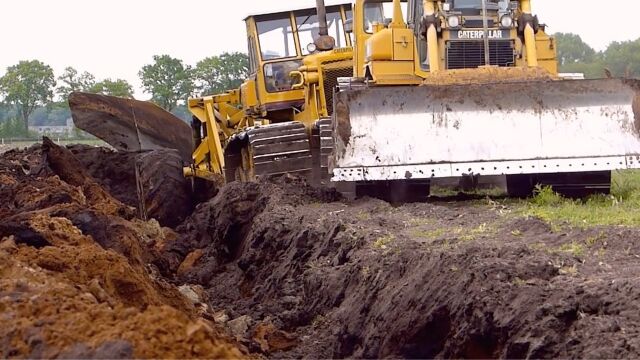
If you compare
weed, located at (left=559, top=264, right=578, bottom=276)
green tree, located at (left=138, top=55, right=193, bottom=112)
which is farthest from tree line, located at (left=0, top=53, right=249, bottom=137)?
weed, located at (left=559, top=264, right=578, bottom=276)

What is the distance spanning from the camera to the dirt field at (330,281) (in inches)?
188

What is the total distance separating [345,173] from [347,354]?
15.1 feet

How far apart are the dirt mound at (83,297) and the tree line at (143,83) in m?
49.1

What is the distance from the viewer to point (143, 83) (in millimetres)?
67188

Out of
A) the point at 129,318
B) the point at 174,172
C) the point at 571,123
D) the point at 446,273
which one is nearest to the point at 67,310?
the point at 129,318

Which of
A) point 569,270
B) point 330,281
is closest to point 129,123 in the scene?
point 330,281

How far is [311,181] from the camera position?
47.1 ft

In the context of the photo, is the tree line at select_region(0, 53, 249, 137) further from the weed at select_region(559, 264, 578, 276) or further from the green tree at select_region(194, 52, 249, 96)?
the weed at select_region(559, 264, 578, 276)

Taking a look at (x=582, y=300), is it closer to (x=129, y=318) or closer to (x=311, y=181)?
(x=129, y=318)

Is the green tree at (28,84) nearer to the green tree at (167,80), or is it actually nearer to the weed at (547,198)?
the green tree at (167,80)

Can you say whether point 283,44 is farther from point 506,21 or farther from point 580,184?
point 580,184

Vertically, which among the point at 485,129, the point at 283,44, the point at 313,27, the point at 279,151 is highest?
the point at 313,27

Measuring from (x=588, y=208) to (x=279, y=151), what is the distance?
5.00 metres

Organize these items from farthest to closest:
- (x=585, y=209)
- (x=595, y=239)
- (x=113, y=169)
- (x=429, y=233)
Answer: (x=113, y=169) < (x=585, y=209) < (x=429, y=233) < (x=595, y=239)
